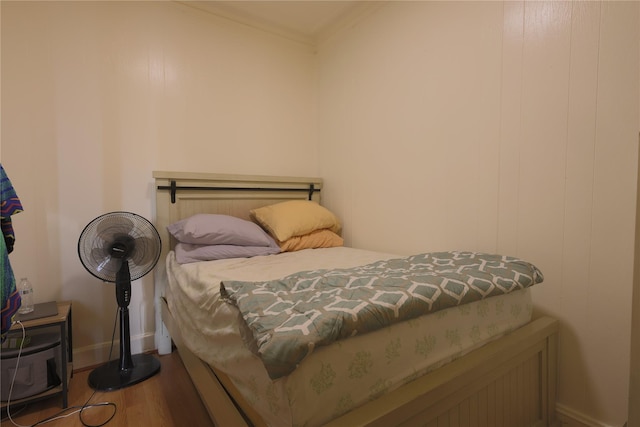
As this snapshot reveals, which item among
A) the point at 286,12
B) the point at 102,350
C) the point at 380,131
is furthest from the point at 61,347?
the point at 286,12

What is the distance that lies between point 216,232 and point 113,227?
544 millimetres

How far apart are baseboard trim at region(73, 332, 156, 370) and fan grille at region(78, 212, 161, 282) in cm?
66

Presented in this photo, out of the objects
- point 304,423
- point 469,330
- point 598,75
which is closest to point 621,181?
point 598,75

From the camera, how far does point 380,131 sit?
230cm

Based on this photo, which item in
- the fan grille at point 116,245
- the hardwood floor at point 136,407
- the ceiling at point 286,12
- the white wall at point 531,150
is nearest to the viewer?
the white wall at point 531,150

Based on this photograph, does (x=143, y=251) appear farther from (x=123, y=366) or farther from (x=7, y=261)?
(x=7, y=261)

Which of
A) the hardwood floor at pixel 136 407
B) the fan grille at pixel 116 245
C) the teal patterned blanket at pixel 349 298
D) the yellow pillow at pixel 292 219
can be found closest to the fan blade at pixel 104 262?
the fan grille at pixel 116 245

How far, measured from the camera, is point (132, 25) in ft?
7.15

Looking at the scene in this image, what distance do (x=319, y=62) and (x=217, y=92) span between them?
1.03 m

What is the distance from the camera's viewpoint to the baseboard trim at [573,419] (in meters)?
1.34

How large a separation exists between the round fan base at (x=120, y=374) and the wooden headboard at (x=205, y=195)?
0.17m

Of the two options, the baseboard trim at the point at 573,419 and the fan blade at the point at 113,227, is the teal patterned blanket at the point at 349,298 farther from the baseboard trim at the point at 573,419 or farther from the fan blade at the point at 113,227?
the fan blade at the point at 113,227

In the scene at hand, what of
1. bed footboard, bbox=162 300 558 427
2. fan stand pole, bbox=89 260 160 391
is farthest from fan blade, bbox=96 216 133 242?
bed footboard, bbox=162 300 558 427

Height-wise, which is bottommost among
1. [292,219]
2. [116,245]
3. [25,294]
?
[25,294]
